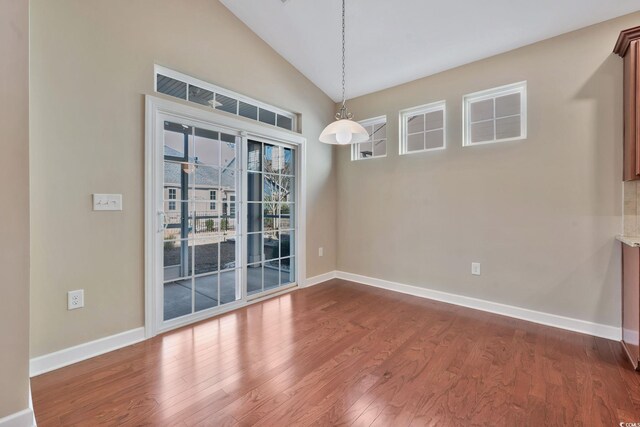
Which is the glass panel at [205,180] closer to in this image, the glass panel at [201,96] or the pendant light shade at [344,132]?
the glass panel at [201,96]

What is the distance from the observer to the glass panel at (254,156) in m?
3.43

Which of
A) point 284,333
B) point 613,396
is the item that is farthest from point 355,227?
point 613,396

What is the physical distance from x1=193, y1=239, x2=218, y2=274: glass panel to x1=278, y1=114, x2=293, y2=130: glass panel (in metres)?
1.83

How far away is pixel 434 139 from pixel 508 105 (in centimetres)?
82

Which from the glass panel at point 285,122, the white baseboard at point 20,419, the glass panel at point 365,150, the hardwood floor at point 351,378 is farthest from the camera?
the glass panel at point 365,150

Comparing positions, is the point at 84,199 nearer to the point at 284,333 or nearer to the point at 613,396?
the point at 284,333

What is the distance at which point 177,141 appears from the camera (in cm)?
276

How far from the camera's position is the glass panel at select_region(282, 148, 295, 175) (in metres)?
3.94

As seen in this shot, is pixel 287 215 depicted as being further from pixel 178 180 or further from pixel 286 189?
pixel 178 180

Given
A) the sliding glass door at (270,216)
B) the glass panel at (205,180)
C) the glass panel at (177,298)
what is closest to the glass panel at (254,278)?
the sliding glass door at (270,216)

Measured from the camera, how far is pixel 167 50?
262 centimetres

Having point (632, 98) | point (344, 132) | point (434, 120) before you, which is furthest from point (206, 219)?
point (632, 98)

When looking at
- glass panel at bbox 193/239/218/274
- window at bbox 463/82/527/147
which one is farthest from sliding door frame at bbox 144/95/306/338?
window at bbox 463/82/527/147

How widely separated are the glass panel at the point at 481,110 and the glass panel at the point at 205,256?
329 cm
